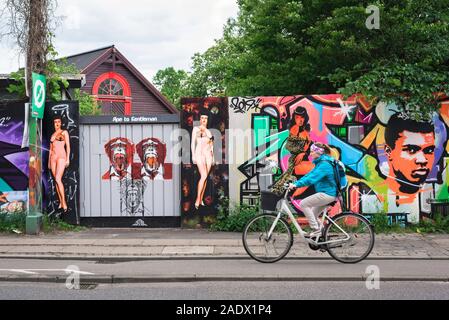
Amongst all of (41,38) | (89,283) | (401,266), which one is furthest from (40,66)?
(401,266)

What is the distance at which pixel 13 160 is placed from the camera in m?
11.8

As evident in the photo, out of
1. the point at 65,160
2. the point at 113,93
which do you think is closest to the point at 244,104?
the point at 65,160

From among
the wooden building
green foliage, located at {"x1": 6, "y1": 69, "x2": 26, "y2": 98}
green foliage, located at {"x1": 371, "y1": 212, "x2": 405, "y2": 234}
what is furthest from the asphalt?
the wooden building

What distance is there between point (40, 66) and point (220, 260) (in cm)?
564

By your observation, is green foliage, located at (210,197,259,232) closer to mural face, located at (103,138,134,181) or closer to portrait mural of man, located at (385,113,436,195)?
mural face, located at (103,138,134,181)

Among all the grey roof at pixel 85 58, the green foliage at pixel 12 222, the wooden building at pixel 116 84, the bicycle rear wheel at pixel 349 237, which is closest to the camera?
the bicycle rear wheel at pixel 349 237

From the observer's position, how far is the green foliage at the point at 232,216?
11.3 metres

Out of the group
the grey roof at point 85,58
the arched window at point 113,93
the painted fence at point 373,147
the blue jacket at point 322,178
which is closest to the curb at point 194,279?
the blue jacket at point 322,178

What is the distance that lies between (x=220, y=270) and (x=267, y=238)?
973 mm

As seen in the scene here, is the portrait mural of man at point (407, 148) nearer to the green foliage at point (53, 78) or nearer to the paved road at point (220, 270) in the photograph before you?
the paved road at point (220, 270)

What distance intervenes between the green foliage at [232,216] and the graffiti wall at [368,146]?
0.94 metres

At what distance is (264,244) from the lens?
8.52 m
